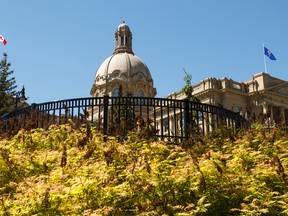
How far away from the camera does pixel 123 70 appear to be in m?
89.6

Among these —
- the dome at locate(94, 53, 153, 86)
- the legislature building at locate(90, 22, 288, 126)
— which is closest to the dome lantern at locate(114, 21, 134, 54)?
the legislature building at locate(90, 22, 288, 126)

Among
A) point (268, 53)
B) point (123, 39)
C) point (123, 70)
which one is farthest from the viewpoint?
point (123, 39)

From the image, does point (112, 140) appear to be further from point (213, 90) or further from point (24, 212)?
point (213, 90)

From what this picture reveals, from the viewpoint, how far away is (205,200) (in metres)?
5.15

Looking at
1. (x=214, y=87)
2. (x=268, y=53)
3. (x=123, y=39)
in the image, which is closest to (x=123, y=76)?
(x=123, y=39)

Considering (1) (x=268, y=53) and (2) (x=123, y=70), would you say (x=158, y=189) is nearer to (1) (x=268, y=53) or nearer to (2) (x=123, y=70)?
(1) (x=268, y=53)

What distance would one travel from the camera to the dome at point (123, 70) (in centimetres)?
8856

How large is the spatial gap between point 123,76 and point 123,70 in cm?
173

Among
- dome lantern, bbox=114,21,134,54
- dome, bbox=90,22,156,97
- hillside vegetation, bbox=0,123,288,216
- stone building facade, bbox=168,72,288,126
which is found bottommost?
hillside vegetation, bbox=0,123,288,216

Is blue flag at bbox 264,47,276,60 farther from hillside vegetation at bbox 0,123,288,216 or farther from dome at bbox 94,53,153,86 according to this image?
hillside vegetation at bbox 0,123,288,216

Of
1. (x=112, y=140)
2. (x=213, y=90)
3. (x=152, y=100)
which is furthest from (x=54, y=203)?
(x=213, y=90)

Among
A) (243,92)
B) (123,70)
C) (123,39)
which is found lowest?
(243,92)

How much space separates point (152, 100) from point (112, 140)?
2690 millimetres

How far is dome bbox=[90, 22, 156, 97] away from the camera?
287ft
